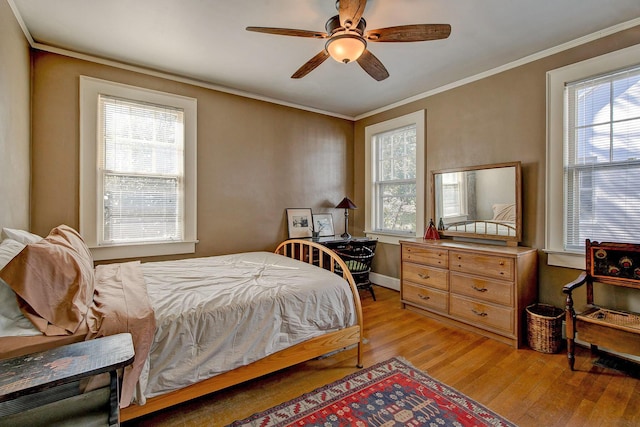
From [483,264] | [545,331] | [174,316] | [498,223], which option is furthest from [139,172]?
[545,331]

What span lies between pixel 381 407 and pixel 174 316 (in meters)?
1.33

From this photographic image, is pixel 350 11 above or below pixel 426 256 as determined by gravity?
above

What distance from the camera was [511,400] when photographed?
1884mm

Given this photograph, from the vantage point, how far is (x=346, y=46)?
6.43 feet

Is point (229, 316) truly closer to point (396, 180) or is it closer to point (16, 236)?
point (16, 236)

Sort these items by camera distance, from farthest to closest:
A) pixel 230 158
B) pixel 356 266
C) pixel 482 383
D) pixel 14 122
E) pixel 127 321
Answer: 1. pixel 356 266
2. pixel 230 158
3. pixel 14 122
4. pixel 482 383
5. pixel 127 321

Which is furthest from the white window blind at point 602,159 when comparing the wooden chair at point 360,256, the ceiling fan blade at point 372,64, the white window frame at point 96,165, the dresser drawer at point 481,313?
the white window frame at point 96,165

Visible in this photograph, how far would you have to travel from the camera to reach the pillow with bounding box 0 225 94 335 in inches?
51.7

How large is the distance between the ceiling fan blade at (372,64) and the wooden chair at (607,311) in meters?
2.15

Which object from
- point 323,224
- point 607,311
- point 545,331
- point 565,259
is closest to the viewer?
point 607,311

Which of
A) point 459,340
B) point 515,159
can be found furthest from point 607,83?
point 459,340

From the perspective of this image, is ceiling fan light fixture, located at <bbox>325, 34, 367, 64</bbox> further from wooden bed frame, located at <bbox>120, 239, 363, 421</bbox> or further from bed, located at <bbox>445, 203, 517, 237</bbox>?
bed, located at <bbox>445, 203, 517, 237</bbox>

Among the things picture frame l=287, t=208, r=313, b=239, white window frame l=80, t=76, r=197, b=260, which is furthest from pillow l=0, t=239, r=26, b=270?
picture frame l=287, t=208, r=313, b=239

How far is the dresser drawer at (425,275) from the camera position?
307cm
